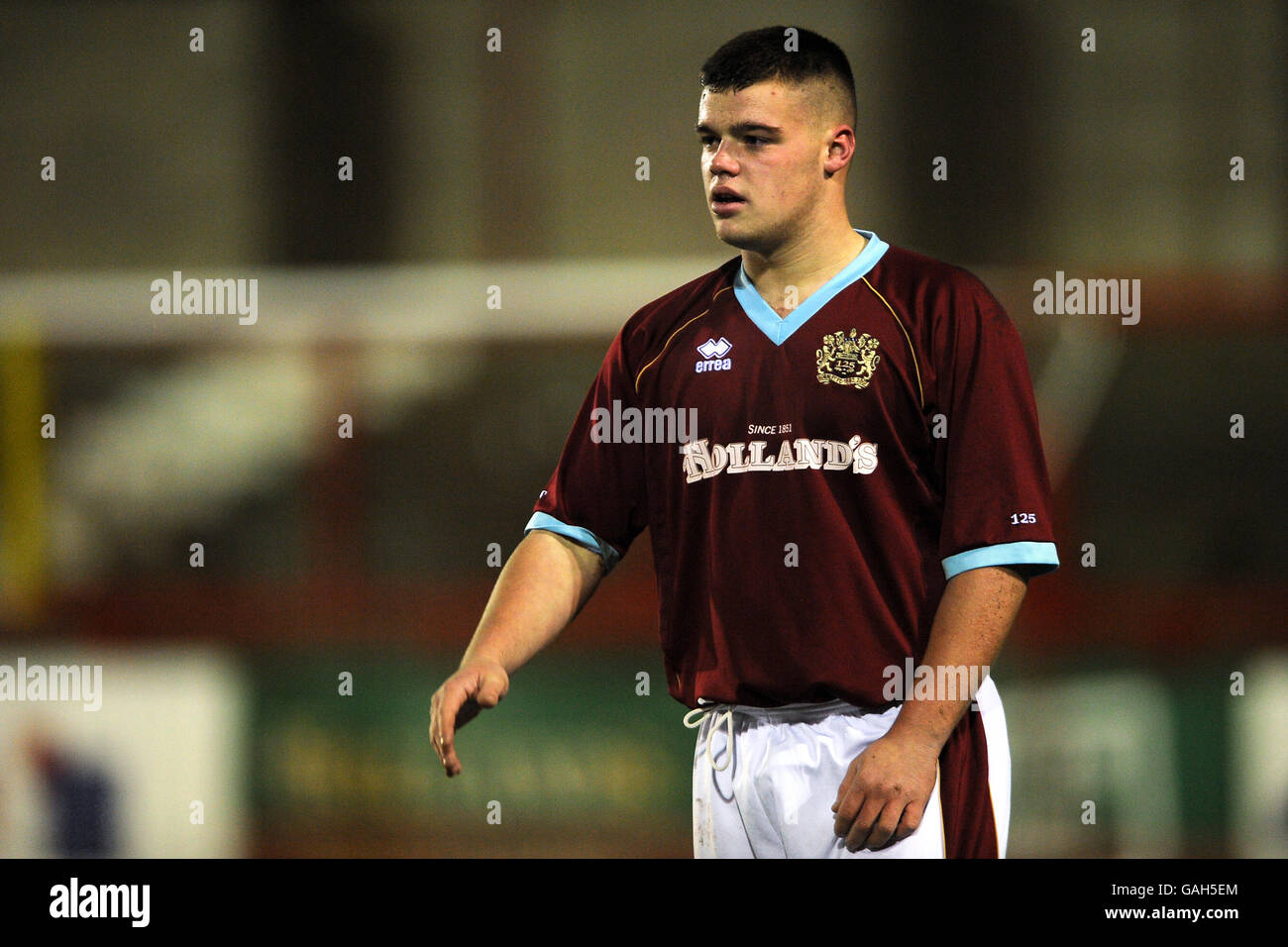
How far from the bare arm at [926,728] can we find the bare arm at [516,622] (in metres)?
0.56

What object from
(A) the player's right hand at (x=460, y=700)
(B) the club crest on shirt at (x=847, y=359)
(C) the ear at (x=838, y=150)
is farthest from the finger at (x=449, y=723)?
(C) the ear at (x=838, y=150)

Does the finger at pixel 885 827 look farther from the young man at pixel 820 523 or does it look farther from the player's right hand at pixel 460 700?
the player's right hand at pixel 460 700

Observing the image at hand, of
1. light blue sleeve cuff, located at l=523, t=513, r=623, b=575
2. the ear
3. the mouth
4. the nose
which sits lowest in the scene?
light blue sleeve cuff, located at l=523, t=513, r=623, b=575

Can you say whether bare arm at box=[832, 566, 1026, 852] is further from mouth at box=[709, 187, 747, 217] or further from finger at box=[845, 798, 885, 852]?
mouth at box=[709, 187, 747, 217]

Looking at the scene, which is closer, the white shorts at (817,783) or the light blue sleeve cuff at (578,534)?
the white shorts at (817,783)

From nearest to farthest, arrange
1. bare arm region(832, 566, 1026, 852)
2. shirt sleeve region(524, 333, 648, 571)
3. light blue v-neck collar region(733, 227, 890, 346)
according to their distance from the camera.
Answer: bare arm region(832, 566, 1026, 852)
light blue v-neck collar region(733, 227, 890, 346)
shirt sleeve region(524, 333, 648, 571)

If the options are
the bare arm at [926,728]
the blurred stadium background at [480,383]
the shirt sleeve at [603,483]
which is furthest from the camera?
the blurred stadium background at [480,383]

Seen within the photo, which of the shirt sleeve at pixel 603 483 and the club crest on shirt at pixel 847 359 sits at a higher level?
the club crest on shirt at pixel 847 359

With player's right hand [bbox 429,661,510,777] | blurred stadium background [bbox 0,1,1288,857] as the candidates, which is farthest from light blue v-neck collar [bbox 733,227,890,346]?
blurred stadium background [bbox 0,1,1288,857]

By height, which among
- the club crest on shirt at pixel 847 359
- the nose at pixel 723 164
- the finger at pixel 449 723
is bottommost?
the finger at pixel 449 723

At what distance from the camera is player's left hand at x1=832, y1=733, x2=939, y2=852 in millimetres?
2326

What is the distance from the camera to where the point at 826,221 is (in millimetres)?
2611

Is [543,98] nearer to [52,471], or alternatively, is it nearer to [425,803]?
[52,471]

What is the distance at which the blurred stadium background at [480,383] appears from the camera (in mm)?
5598
